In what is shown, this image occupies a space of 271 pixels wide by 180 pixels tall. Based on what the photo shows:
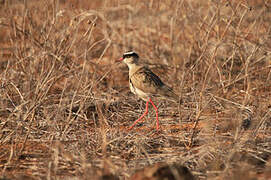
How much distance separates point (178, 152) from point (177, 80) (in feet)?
9.08

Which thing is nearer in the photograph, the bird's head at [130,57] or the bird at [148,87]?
the bird at [148,87]

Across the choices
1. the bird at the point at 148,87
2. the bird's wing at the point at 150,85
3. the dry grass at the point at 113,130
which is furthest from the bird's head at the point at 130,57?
the dry grass at the point at 113,130

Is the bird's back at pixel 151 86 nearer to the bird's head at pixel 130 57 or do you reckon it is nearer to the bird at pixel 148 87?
the bird at pixel 148 87

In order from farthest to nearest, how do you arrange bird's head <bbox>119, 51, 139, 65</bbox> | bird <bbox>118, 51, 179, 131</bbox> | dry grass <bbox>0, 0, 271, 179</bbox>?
bird's head <bbox>119, 51, 139, 65</bbox>
bird <bbox>118, 51, 179, 131</bbox>
dry grass <bbox>0, 0, 271, 179</bbox>

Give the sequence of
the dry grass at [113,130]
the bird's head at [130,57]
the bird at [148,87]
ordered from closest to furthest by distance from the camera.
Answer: the dry grass at [113,130], the bird at [148,87], the bird's head at [130,57]

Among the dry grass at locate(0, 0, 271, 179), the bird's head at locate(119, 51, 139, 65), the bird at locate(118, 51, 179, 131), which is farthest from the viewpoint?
the bird's head at locate(119, 51, 139, 65)

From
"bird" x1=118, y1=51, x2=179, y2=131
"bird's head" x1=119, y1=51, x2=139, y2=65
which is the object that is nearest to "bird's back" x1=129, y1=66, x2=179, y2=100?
"bird" x1=118, y1=51, x2=179, y2=131

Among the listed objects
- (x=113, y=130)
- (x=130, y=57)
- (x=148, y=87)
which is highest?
(x=130, y=57)

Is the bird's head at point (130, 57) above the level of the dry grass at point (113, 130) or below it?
above

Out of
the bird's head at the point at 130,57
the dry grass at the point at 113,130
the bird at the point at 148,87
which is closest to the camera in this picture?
the dry grass at the point at 113,130

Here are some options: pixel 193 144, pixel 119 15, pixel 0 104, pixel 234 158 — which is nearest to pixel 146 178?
pixel 234 158

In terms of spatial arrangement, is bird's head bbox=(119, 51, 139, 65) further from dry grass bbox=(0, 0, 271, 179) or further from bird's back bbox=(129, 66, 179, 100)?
dry grass bbox=(0, 0, 271, 179)

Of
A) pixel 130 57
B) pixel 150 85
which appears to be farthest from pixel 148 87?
pixel 130 57

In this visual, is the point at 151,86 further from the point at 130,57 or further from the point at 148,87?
the point at 130,57
